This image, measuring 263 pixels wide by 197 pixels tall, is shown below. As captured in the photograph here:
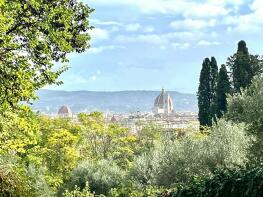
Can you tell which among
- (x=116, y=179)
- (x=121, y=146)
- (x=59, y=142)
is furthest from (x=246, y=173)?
(x=121, y=146)

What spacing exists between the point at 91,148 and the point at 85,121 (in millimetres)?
3594

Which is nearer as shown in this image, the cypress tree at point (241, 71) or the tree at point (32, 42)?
the tree at point (32, 42)

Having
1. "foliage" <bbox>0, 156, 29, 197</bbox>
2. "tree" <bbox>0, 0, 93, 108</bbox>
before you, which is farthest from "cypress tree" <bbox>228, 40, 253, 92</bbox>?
"foliage" <bbox>0, 156, 29, 197</bbox>

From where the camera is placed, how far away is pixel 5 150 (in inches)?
463

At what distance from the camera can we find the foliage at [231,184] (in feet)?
35.8

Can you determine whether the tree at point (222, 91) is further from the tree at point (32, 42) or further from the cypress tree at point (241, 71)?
the tree at point (32, 42)

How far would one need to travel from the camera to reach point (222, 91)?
188ft

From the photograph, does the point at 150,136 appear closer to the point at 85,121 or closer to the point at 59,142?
the point at 85,121

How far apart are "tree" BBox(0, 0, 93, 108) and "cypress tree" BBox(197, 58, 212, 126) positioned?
48.8 m

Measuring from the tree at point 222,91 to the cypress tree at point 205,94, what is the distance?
320 centimetres

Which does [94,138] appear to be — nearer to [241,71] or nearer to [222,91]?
[222,91]

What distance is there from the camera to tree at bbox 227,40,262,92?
2233 inches

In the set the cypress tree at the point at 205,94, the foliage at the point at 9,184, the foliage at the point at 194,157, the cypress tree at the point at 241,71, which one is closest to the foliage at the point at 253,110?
the foliage at the point at 194,157

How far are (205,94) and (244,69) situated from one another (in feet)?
31.5
